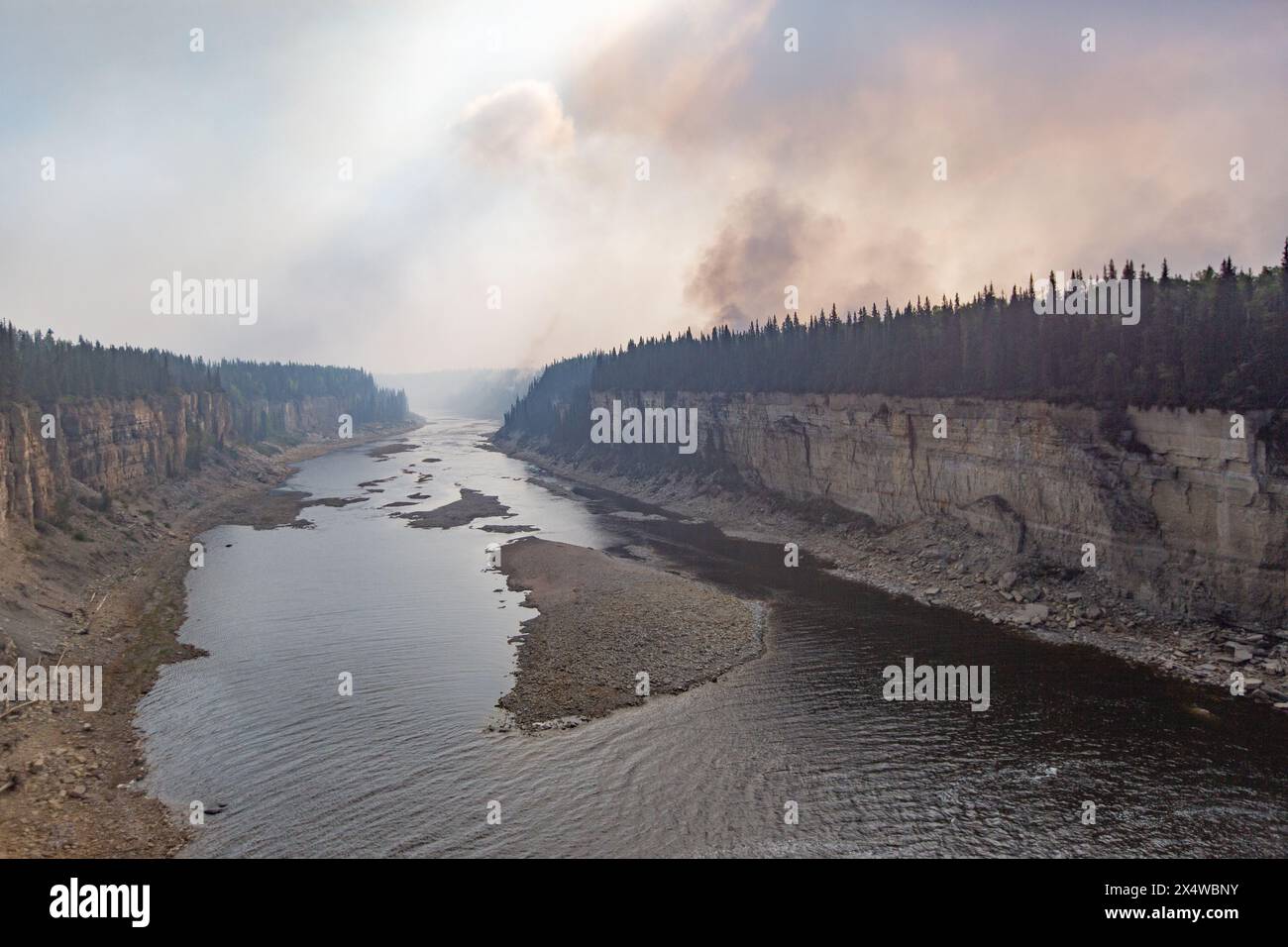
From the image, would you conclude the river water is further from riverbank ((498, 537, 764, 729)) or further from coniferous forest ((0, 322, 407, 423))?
coniferous forest ((0, 322, 407, 423))

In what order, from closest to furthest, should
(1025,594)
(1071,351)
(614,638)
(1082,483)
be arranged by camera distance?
(614,638) < (1025,594) < (1082,483) < (1071,351)

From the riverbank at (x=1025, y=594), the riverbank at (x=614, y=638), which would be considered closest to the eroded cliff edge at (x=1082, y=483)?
the riverbank at (x=1025, y=594)

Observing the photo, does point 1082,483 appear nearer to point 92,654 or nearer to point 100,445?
point 92,654

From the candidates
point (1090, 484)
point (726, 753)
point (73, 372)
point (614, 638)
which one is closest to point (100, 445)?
point (73, 372)

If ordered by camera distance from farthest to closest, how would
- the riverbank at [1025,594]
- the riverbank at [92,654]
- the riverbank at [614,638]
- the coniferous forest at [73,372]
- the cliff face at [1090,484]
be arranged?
the coniferous forest at [73,372], the cliff face at [1090,484], the riverbank at [1025,594], the riverbank at [614,638], the riverbank at [92,654]

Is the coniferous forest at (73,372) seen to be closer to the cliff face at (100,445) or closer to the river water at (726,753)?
the cliff face at (100,445)

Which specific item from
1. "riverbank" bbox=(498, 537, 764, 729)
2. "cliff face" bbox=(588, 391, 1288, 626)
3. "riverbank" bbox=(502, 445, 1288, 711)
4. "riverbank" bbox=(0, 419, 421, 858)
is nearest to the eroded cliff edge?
"cliff face" bbox=(588, 391, 1288, 626)
